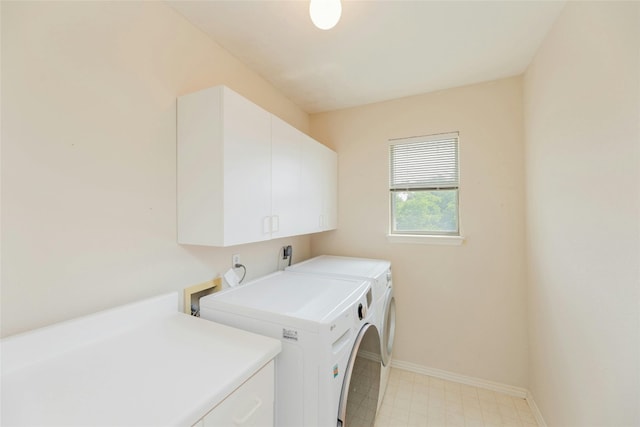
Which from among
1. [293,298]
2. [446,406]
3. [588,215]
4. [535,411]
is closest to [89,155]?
[293,298]

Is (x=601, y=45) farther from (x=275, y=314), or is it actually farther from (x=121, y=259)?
(x=121, y=259)

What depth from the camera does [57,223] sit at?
0.95 meters

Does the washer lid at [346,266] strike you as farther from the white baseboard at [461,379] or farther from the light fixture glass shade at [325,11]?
the light fixture glass shade at [325,11]

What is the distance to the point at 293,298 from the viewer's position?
1.37 meters

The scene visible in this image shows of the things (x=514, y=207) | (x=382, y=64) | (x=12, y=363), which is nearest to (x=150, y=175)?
(x=12, y=363)

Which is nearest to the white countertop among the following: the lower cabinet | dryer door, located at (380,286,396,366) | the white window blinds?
the lower cabinet

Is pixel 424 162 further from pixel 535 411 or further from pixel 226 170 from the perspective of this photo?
pixel 535 411

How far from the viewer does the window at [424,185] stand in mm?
2242

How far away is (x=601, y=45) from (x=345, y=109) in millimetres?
1834

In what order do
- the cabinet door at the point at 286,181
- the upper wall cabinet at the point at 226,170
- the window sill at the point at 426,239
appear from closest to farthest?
the upper wall cabinet at the point at 226,170 < the cabinet door at the point at 286,181 < the window sill at the point at 426,239

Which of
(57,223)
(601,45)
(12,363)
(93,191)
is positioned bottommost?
(12,363)

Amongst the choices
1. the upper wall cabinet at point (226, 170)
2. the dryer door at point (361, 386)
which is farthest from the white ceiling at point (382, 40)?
the dryer door at point (361, 386)

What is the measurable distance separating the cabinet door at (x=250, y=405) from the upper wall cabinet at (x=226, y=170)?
0.62 meters

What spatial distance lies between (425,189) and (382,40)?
1287mm
